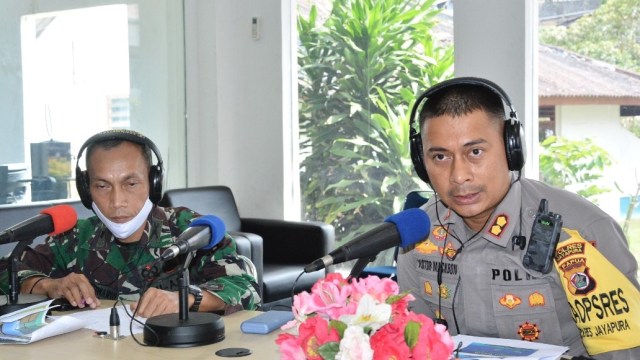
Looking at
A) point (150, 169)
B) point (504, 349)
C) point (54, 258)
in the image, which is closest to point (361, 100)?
point (150, 169)

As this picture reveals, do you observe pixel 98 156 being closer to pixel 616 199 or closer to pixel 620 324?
pixel 620 324

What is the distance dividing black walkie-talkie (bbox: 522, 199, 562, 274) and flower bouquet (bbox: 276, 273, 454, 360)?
746mm

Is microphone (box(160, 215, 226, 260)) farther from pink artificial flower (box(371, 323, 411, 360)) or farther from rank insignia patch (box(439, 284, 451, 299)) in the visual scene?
pink artificial flower (box(371, 323, 411, 360))

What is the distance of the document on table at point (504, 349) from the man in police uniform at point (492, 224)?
12cm

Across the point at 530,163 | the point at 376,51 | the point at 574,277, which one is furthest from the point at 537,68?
the point at 574,277

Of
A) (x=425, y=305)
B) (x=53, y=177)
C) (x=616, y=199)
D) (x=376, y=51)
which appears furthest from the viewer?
(x=376, y=51)

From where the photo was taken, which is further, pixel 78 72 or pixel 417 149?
pixel 78 72

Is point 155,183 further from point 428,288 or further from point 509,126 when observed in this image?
point 509,126

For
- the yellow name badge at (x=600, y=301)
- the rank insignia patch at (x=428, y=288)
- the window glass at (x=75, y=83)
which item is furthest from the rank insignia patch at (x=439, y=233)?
the window glass at (x=75, y=83)

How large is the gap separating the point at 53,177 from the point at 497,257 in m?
3.43

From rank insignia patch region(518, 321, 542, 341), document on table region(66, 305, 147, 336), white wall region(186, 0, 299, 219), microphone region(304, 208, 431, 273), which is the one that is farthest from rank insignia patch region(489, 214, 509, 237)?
white wall region(186, 0, 299, 219)

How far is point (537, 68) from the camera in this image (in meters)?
4.63

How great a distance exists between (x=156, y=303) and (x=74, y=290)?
323mm

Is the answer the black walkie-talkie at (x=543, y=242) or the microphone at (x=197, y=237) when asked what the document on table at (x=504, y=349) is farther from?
the microphone at (x=197, y=237)
